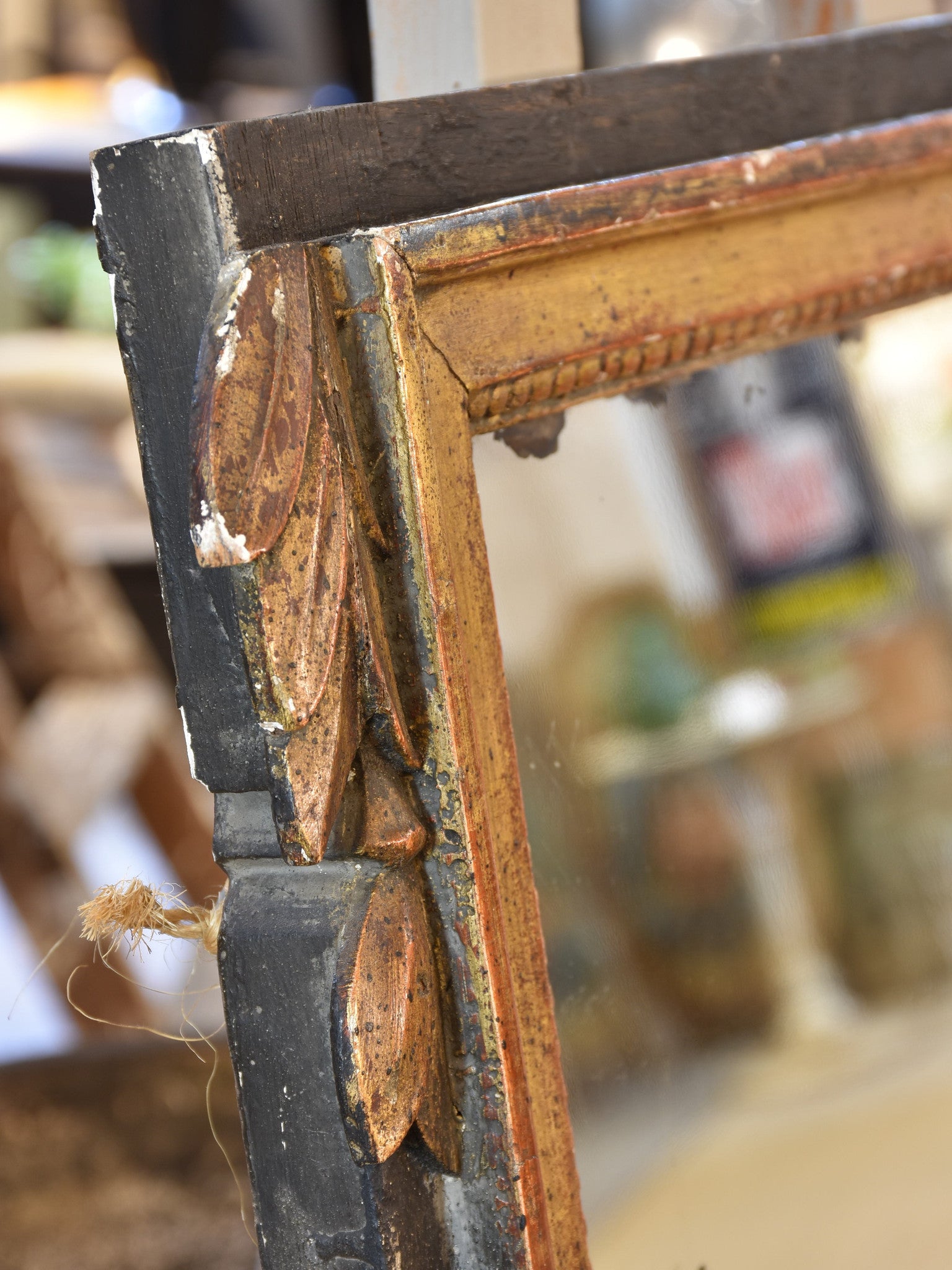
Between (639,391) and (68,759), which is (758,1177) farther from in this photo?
(68,759)

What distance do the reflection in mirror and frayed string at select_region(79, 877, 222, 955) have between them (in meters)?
0.09

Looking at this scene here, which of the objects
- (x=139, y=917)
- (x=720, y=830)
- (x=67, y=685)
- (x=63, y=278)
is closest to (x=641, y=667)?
(x=720, y=830)

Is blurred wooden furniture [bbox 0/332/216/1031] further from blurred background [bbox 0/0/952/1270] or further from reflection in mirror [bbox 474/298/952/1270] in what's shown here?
reflection in mirror [bbox 474/298/952/1270]

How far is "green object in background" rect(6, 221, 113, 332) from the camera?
127 cm

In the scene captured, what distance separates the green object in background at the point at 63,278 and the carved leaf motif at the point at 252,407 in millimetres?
1100

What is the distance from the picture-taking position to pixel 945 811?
0.49m

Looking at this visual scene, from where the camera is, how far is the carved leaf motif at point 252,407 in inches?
9.2

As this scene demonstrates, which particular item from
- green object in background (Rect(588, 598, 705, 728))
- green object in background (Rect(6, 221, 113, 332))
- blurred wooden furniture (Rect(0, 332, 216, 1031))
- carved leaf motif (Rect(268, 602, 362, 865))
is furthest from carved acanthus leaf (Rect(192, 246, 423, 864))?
green object in background (Rect(6, 221, 113, 332))

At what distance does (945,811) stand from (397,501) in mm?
323

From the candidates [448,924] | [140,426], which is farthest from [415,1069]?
[140,426]

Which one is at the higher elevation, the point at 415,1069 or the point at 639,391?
the point at 639,391

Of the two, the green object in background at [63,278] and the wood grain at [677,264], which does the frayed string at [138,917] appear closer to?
the wood grain at [677,264]

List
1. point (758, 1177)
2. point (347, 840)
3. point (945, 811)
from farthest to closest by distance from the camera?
point (945, 811), point (758, 1177), point (347, 840)

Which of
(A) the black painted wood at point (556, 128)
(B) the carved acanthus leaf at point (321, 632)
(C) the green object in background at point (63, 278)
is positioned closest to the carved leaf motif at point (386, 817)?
(B) the carved acanthus leaf at point (321, 632)
